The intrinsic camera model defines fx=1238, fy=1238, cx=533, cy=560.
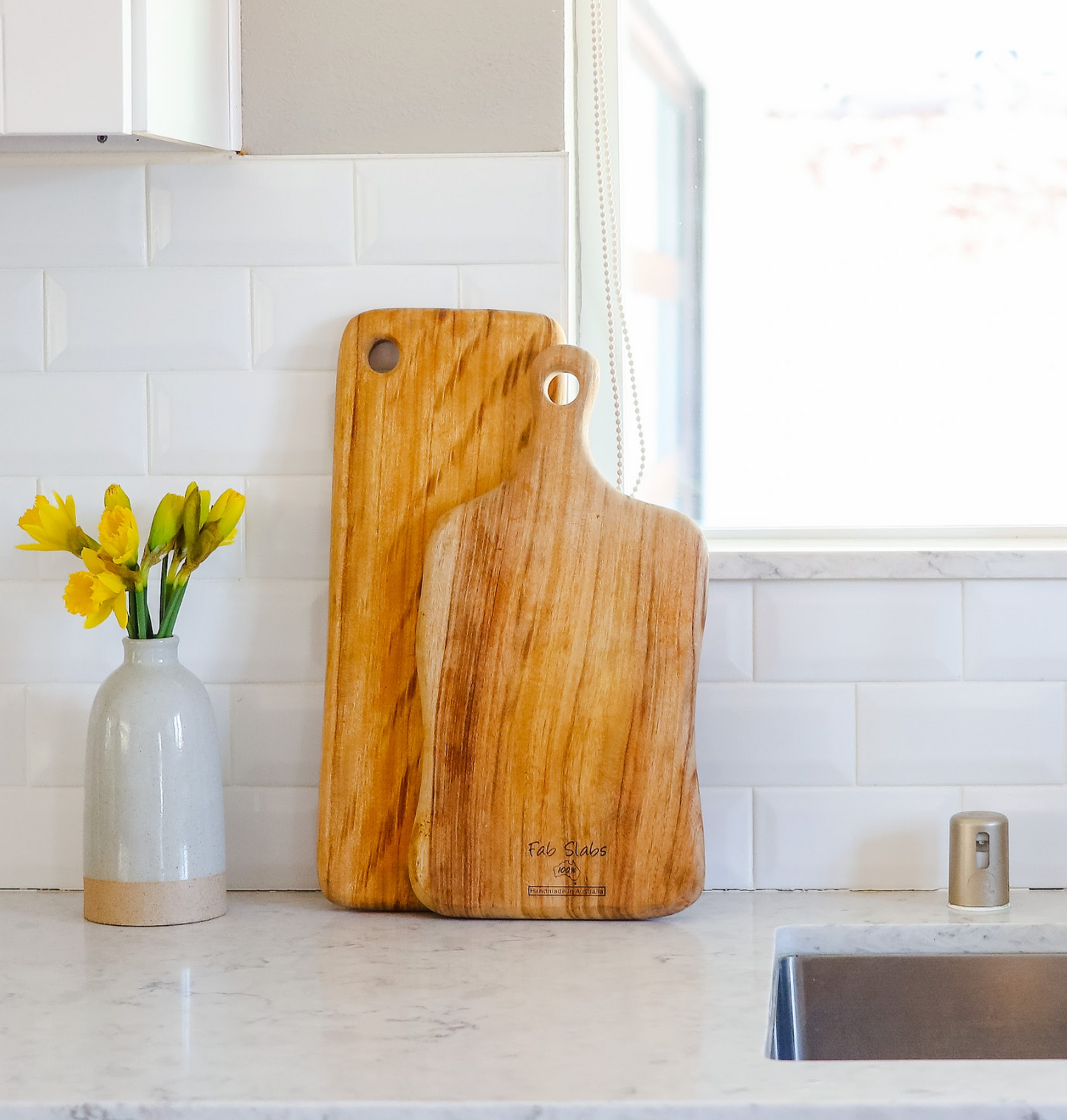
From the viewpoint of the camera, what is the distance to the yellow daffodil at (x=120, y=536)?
3.39 ft

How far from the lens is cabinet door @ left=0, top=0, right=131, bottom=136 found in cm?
94

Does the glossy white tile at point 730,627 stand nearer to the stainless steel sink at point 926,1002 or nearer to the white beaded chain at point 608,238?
the white beaded chain at point 608,238

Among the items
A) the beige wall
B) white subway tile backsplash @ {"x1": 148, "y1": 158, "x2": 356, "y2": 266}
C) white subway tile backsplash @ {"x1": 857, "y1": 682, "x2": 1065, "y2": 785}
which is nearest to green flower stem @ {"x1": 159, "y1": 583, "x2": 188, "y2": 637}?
white subway tile backsplash @ {"x1": 148, "y1": 158, "x2": 356, "y2": 266}


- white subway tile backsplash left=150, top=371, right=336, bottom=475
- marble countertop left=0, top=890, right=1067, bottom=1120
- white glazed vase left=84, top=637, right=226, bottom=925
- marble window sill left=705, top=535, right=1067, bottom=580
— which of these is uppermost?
white subway tile backsplash left=150, top=371, right=336, bottom=475

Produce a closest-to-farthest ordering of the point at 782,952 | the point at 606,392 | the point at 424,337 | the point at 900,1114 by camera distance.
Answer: the point at 900,1114
the point at 782,952
the point at 424,337
the point at 606,392

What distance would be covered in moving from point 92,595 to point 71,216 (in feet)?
1.26

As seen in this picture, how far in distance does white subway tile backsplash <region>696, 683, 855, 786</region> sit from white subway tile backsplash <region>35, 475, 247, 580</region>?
463 mm

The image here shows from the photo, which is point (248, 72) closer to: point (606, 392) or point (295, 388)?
point (295, 388)

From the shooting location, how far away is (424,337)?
3.72ft

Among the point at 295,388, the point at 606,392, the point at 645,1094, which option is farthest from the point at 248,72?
the point at 645,1094

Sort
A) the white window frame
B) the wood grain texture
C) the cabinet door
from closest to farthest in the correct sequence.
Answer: the cabinet door → the wood grain texture → the white window frame

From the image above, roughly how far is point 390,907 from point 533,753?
0.63 feet

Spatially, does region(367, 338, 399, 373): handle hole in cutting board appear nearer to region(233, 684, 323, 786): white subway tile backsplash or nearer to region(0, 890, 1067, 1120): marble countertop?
region(233, 684, 323, 786): white subway tile backsplash

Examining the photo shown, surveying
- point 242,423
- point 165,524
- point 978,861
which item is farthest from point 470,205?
point 978,861
